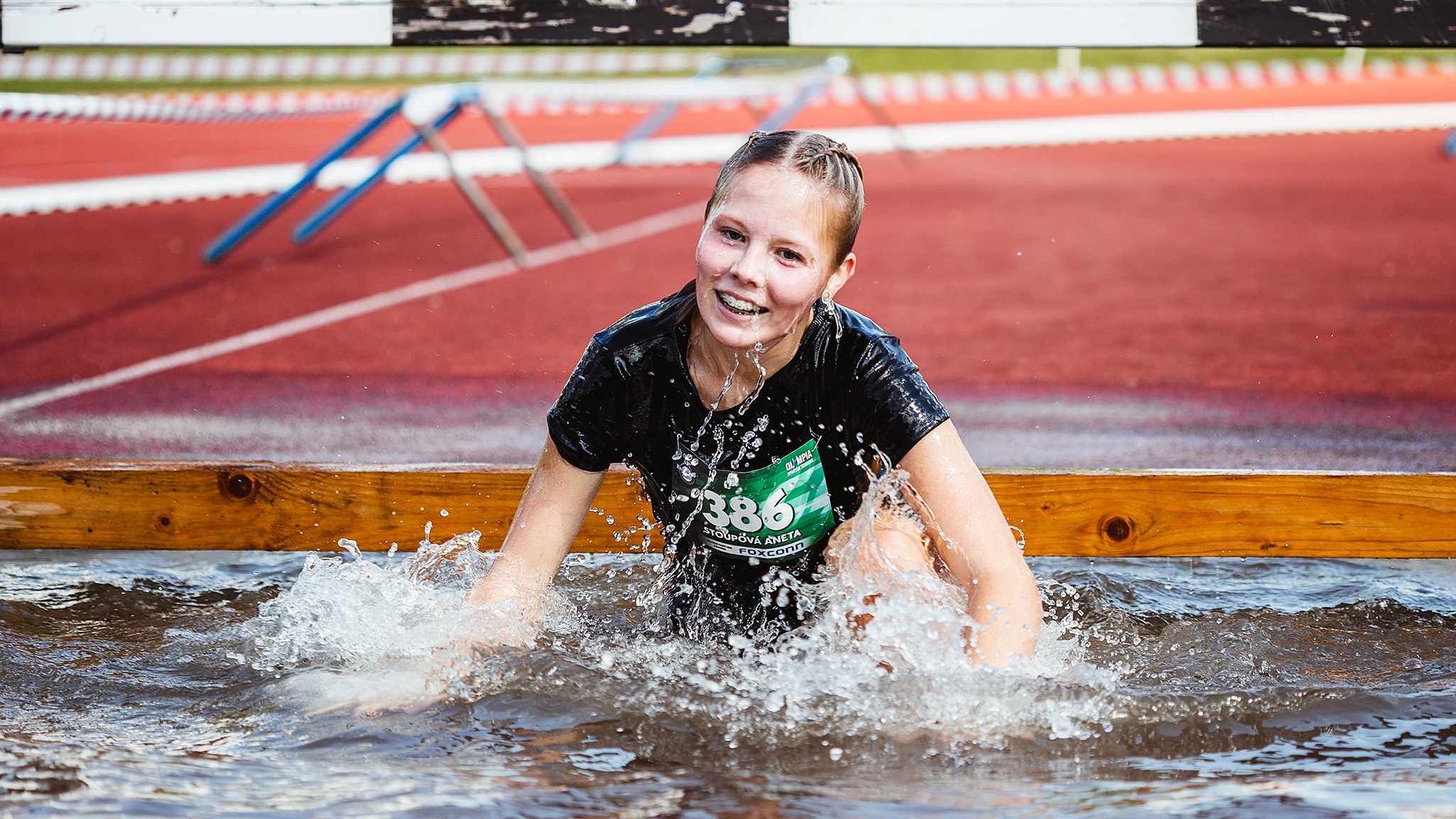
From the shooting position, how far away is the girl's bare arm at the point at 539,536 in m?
Answer: 2.34

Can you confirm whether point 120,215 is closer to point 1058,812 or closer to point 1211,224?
point 1211,224

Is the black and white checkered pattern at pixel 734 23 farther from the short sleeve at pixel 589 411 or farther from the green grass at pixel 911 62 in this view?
the green grass at pixel 911 62

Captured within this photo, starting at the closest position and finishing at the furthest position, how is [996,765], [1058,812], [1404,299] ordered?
[1058,812]
[996,765]
[1404,299]

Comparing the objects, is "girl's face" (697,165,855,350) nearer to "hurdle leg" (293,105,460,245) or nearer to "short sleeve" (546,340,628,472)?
"short sleeve" (546,340,628,472)

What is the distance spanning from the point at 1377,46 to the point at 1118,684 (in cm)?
149

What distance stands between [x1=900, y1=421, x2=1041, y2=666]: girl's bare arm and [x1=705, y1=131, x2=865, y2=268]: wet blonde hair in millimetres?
354

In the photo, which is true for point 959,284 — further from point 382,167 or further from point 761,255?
point 761,255

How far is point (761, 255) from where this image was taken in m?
2.12

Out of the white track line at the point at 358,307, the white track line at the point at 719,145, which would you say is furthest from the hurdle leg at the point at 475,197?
the white track line at the point at 719,145

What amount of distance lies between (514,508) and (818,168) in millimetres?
1039

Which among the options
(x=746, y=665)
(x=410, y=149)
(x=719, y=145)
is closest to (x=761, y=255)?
(x=746, y=665)

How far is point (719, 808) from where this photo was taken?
5.98ft

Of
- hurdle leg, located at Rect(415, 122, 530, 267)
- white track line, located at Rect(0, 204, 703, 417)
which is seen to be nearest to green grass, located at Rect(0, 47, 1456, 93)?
white track line, located at Rect(0, 204, 703, 417)

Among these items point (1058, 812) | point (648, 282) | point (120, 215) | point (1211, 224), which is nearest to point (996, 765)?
point (1058, 812)
